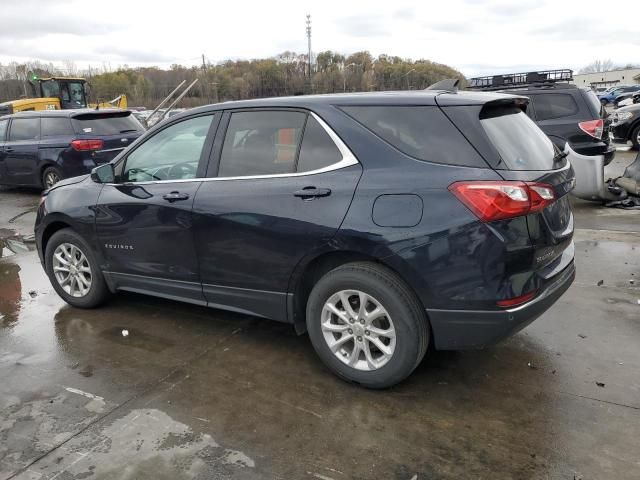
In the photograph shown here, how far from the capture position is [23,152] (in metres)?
10.9

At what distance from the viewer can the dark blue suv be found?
2904 mm

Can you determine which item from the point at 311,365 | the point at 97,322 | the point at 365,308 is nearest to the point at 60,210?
the point at 97,322

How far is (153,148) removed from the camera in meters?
4.27

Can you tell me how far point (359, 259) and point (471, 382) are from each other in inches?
42.0

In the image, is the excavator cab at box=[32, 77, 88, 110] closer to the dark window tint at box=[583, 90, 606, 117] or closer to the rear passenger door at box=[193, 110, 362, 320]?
the dark window tint at box=[583, 90, 606, 117]

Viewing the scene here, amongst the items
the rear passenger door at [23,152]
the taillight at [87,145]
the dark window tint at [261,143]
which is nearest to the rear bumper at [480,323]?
the dark window tint at [261,143]

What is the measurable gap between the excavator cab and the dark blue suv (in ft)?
76.5

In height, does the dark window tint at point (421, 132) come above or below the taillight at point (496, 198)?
above

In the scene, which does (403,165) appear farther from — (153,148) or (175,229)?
(153,148)

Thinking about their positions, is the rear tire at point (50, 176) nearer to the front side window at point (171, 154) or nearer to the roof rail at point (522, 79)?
the front side window at point (171, 154)

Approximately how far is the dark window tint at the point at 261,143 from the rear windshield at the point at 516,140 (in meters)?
1.18

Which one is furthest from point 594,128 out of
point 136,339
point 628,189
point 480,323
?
point 136,339

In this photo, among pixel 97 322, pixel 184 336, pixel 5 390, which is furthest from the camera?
pixel 97 322

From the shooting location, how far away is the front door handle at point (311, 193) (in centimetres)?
326
